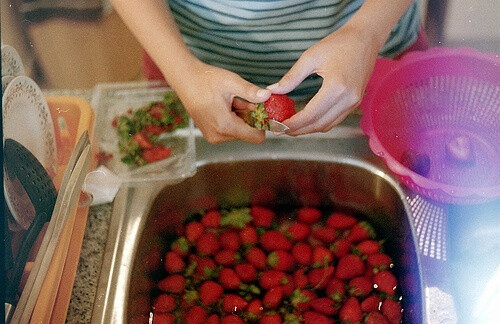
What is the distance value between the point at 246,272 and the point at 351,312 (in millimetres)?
158

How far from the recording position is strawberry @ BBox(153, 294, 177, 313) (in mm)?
731

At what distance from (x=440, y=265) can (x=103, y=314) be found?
43cm

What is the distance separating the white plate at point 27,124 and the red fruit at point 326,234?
398 mm

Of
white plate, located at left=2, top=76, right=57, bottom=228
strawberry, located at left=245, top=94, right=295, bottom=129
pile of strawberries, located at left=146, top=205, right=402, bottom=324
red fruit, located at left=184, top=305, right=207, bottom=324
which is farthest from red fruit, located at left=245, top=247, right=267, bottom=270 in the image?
white plate, located at left=2, top=76, right=57, bottom=228

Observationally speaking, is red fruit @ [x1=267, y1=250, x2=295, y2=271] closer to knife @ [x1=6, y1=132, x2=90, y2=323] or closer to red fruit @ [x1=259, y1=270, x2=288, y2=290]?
red fruit @ [x1=259, y1=270, x2=288, y2=290]

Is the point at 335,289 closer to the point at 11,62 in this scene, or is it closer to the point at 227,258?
the point at 227,258

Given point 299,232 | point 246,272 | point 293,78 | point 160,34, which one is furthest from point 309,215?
point 160,34

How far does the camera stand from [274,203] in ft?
2.84

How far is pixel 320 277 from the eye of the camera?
0.75 m

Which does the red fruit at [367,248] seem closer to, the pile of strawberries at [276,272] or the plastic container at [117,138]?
the pile of strawberries at [276,272]

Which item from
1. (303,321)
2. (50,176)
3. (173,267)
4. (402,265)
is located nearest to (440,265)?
(402,265)

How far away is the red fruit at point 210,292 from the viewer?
74cm

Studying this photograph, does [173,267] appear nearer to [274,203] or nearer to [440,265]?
[274,203]

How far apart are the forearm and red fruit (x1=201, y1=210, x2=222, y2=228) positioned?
0.22 metres
